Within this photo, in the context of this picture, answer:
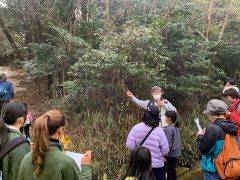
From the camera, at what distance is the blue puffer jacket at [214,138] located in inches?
96.4

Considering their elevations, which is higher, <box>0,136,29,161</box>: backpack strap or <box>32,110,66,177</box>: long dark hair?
<box>32,110,66,177</box>: long dark hair

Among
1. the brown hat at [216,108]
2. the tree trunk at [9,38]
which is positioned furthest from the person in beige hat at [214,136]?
the tree trunk at [9,38]

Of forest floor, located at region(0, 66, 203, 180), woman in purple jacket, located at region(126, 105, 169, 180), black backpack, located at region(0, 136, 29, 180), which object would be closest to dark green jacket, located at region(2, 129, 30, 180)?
black backpack, located at region(0, 136, 29, 180)

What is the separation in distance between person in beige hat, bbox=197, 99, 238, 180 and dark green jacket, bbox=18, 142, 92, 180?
1.67 m

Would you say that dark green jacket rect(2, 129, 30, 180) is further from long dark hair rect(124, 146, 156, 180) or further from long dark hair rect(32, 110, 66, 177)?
long dark hair rect(124, 146, 156, 180)

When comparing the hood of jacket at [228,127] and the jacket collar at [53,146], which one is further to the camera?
the hood of jacket at [228,127]

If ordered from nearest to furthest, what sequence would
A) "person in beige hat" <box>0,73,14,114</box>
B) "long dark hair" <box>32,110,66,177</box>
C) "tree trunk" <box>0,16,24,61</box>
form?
1. "long dark hair" <box>32,110,66,177</box>
2. "person in beige hat" <box>0,73,14,114</box>
3. "tree trunk" <box>0,16,24,61</box>

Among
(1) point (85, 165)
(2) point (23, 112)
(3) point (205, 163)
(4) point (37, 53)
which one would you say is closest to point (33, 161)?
(1) point (85, 165)

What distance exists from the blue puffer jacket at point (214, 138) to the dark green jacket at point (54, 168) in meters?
1.66

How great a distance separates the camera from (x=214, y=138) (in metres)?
2.44

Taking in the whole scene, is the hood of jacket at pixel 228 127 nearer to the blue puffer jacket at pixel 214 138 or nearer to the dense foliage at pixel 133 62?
the blue puffer jacket at pixel 214 138

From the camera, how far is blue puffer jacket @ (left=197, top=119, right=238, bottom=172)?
2.45 meters

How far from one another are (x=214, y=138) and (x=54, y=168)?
1.92 metres

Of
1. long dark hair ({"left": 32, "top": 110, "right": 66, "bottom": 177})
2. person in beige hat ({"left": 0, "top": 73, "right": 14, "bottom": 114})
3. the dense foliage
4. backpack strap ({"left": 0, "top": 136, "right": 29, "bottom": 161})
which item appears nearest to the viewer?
long dark hair ({"left": 32, "top": 110, "right": 66, "bottom": 177})
